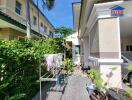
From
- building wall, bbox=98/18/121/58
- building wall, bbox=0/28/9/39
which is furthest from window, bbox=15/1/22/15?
building wall, bbox=98/18/121/58

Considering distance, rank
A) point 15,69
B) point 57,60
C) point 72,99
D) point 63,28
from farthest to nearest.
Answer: point 63,28 → point 57,60 → point 72,99 → point 15,69

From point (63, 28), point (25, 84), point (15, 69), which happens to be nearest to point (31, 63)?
point (25, 84)

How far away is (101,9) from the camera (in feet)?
22.3

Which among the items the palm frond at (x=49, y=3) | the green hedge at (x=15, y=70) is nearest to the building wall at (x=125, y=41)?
the palm frond at (x=49, y=3)

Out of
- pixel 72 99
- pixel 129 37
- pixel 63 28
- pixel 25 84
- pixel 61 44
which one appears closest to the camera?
pixel 25 84

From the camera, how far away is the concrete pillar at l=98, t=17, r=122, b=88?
6.68 metres

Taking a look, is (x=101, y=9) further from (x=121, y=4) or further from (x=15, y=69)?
(x=15, y=69)

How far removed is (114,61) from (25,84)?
3564 mm

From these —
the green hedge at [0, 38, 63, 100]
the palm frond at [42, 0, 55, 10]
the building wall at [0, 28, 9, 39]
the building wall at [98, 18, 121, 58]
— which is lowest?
the green hedge at [0, 38, 63, 100]

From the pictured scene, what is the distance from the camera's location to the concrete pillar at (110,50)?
6676mm

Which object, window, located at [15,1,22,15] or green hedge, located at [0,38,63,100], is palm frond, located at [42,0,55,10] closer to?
window, located at [15,1,22,15]

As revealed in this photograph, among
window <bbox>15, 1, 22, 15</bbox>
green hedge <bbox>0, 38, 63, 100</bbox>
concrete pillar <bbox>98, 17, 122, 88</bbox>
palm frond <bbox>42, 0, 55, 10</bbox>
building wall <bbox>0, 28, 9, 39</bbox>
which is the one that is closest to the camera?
green hedge <bbox>0, 38, 63, 100</bbox>

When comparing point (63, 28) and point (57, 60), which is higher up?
point (63, 28)

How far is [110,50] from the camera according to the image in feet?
22.2
